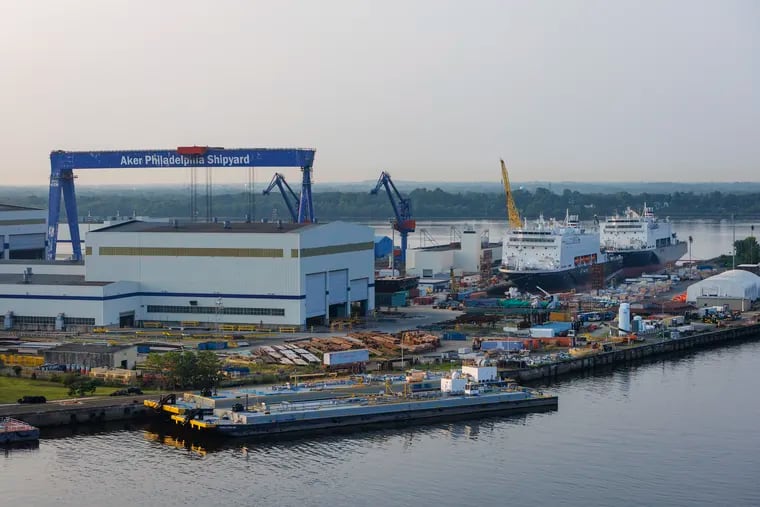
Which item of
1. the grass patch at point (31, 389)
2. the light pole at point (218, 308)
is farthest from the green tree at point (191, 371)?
the light pole at point (218, 308)

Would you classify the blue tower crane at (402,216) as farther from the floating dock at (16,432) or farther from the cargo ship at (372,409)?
the floating dock at (16,432)

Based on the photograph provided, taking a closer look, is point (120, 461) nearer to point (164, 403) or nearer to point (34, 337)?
point (164, 403)

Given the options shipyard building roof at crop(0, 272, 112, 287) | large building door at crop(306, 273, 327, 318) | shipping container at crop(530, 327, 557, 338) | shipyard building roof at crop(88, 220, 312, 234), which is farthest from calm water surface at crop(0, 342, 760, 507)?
shipyard building roof at crop(0, 272, 112, 287)

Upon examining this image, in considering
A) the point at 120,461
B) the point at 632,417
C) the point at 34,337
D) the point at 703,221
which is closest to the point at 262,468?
the point at 120,461

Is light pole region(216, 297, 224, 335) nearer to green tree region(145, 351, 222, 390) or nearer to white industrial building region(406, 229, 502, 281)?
green tree region(145, 351, 222, 390)

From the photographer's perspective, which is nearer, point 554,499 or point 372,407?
point 554,499
